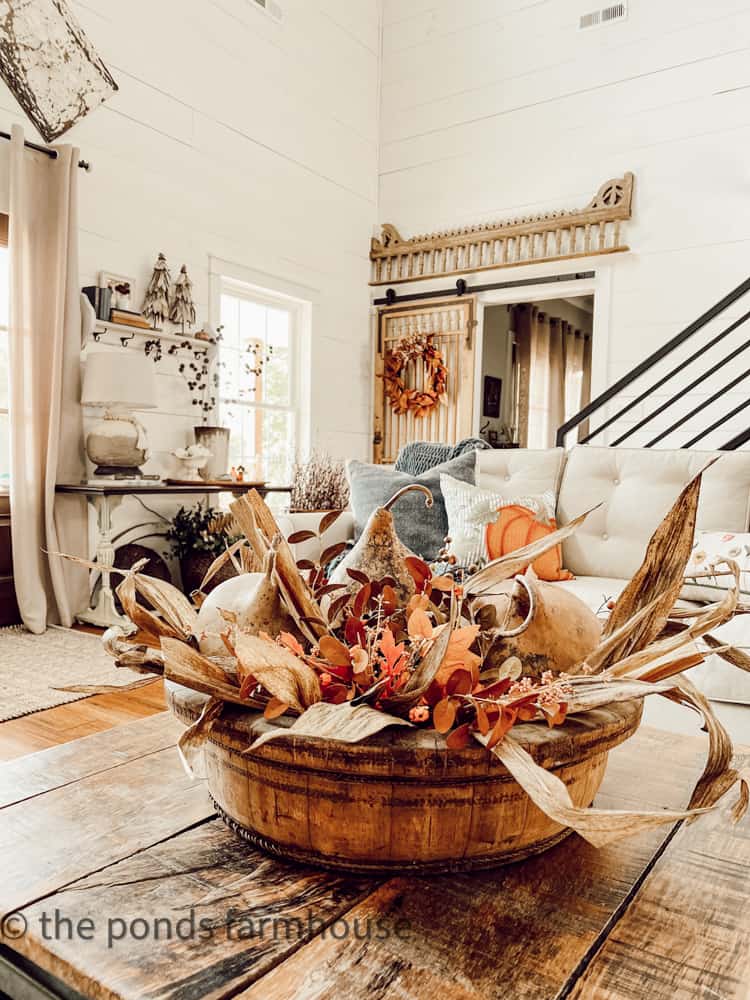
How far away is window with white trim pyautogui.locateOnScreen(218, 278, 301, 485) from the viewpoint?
16.4 ft

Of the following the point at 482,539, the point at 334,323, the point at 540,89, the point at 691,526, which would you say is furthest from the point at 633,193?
the point at 691,526

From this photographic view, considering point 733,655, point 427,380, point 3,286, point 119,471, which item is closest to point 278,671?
point 733,655

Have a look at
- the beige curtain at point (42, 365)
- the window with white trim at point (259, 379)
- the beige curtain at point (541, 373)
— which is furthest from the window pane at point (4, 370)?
the beige curtain at point (541, 373)

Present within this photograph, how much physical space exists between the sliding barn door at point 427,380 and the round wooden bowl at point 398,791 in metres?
5.08

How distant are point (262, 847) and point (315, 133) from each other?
5810mm

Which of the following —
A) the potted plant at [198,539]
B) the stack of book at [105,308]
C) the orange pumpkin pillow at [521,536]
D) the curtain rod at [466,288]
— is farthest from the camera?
the curtain rod at [466,288]

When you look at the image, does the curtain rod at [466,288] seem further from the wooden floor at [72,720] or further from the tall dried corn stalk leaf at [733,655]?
the tall dried corn stalk leaf at [733,655]

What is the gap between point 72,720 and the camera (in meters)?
2.48

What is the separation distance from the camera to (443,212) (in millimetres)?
5789

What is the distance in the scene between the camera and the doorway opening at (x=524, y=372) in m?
7.28

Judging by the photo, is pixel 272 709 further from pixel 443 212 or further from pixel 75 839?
pixel 443 212

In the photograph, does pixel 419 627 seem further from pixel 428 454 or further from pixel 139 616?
pixel 428 454

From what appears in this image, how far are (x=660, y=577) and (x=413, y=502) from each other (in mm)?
2255

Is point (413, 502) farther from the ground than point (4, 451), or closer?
closer
